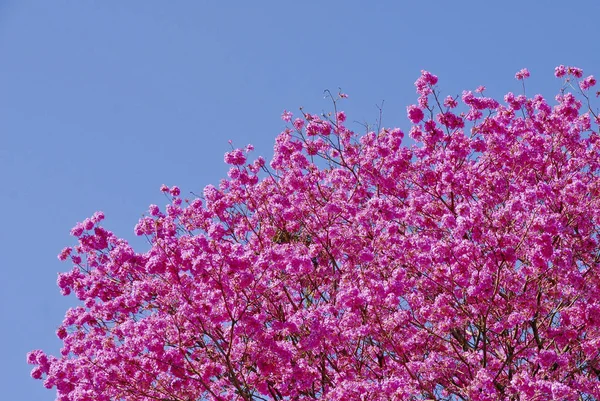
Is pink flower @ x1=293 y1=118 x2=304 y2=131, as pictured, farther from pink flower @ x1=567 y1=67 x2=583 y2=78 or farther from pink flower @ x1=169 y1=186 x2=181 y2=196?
pink flower @ x1=567 y1=67 x2=583 y2=78

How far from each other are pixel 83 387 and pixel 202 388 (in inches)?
69.0

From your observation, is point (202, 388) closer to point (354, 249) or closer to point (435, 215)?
point (354, 249)

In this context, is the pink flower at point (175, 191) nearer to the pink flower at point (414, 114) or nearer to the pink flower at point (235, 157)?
the pink flower at point (235, 157)

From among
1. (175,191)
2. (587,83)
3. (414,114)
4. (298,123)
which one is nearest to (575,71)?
(587,83)

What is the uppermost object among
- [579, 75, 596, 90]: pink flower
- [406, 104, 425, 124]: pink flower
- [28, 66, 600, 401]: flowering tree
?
[579, 75, 596, 90]: pink flower

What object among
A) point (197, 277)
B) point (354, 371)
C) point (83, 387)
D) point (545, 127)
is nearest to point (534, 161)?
point (545, 127)

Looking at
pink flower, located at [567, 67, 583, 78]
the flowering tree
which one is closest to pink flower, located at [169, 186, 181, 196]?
the flowering tree

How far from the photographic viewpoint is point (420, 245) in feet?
36.3

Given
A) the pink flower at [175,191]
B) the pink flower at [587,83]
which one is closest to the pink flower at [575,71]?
the pink flower at [587,83]

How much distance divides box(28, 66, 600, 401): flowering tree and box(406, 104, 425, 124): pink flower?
2.80 feet

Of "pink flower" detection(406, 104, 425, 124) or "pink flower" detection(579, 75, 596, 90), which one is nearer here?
"pink flower" detection(406, 104, 425, 124)

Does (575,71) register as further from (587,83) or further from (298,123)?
(298,123)

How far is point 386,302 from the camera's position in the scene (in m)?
10.4

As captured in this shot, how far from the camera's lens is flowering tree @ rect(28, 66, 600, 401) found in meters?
A: 10.0
